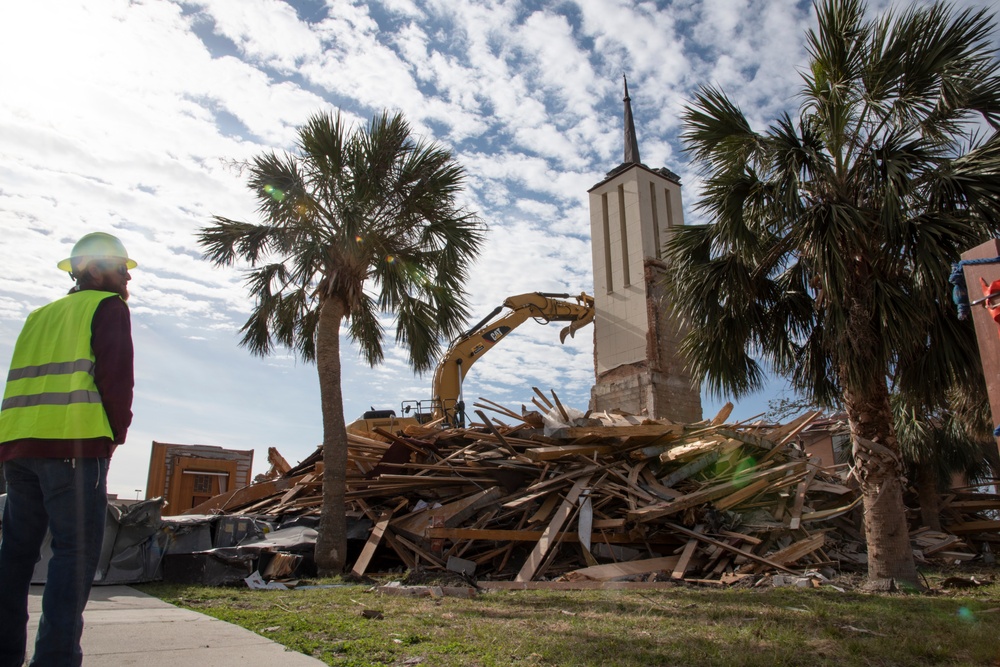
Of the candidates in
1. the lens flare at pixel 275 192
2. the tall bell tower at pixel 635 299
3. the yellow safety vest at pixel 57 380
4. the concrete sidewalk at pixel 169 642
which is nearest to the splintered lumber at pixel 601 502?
the concrete sidewalk at pixel 169 642

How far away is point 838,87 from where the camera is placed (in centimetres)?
746

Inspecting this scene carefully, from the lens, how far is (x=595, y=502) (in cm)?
913

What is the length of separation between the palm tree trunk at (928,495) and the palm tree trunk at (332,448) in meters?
9.87

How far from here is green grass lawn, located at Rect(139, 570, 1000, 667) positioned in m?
3.68

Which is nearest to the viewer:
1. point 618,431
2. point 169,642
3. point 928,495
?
point 169,642

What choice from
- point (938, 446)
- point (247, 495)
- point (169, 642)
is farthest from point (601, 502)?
point (938, 446)

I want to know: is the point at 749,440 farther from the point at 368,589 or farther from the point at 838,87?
the point at 368,589

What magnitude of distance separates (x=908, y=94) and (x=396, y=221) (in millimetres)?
6980

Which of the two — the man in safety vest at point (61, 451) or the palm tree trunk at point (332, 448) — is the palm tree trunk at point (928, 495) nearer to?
the palm tree trunk at point (332, 448)

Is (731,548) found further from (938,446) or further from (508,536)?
(938,446)

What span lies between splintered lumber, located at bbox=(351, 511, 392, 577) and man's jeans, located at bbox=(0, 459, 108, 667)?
598 centimetres

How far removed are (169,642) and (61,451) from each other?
5.16 ft

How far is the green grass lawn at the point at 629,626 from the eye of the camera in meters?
3.68

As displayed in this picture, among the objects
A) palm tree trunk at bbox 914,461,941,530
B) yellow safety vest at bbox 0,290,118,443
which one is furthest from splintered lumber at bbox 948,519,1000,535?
yellow safety vest at bbox 0,290,118,443
